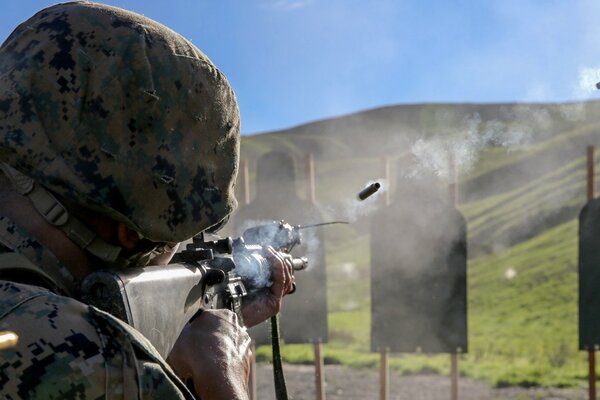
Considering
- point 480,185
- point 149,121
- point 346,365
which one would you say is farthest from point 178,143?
point 480,185

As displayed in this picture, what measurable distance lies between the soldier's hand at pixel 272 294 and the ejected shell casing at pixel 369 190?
0.53m

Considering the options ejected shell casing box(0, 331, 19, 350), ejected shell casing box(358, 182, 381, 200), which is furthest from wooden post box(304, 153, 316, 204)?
ejected shell casing box(0, 331, 19, 350)

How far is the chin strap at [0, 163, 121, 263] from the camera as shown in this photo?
5.71 feet

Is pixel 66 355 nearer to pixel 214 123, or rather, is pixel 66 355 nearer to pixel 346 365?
pixel 214 123

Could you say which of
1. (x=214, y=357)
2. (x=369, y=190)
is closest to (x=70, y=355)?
(x=214, y=357)

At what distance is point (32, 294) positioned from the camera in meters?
1.41

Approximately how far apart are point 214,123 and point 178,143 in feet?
0.41

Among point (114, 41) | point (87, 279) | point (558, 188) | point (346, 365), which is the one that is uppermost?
point (558, 188)

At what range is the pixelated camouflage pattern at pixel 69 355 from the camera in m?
1.32

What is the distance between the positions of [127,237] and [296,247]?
6678 millimetres

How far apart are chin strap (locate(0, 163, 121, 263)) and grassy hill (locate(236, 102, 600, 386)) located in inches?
230

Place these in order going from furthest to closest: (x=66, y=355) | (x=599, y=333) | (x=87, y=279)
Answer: (x=599, y=333), (x=87, y=279), (x=66, y=355)

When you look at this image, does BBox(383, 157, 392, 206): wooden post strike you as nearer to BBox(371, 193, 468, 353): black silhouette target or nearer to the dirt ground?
BBox(371, 193, 468, 353): black silhouette target

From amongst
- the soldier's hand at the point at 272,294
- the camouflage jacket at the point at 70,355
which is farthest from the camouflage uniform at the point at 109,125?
the soldier's hand at the point at 272,294
